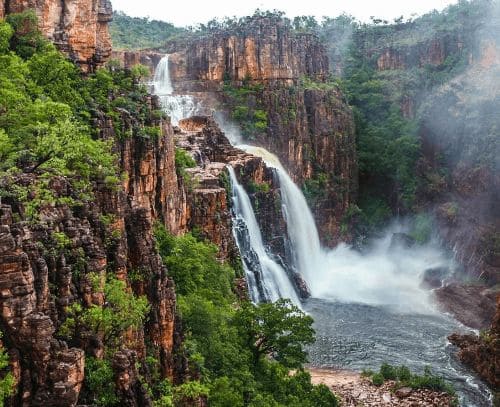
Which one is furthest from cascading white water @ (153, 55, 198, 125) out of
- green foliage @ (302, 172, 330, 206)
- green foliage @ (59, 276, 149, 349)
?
green foliage @ (59, 276, 149, 349)

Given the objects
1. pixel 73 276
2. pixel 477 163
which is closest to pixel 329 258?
pixel 477 163

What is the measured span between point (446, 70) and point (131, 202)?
186 feet

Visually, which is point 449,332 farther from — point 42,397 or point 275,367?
point 42,397

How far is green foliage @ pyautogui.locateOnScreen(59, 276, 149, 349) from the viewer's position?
449 inches

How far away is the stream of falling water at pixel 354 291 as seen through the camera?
2953cm

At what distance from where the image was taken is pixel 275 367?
20.2 m

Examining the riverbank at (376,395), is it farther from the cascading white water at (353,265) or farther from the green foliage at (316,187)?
the green foliage at (316,187)

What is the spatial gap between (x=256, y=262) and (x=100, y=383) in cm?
2385

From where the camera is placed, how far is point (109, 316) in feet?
39.7

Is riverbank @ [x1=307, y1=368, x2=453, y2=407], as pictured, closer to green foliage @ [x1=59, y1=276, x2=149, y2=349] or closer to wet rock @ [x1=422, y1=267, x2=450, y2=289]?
green foliage @ [x1=59, y1=276, x2=149, y2=349]

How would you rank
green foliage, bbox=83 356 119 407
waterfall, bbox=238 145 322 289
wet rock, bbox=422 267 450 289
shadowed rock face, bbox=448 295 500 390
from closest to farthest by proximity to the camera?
green foliage, bbox=83 356 119 407 → shadowed rock face, bbox=448 295 500 390 → wet rock, bbox=422 267 450 289 → waterfall, bbox=238 145 322 289

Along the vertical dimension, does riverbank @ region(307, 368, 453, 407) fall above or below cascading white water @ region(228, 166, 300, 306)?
below

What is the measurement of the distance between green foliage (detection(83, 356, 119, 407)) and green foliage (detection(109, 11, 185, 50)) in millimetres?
74375

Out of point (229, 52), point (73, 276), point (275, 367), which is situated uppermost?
point (229, 52)
